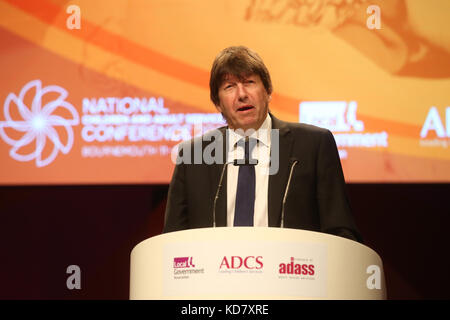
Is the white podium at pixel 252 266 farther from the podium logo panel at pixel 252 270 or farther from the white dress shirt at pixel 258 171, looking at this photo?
the white dress shirt at pixel 258 171

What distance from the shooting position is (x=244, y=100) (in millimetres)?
2615

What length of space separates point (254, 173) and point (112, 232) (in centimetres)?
172

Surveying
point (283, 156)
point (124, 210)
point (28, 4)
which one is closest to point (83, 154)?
point (124, 210)

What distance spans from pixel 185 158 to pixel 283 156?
366 mm

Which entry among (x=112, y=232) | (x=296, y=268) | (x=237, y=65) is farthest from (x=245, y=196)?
(x=112, y=232)

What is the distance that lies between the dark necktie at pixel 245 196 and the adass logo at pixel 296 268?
49 centimetres

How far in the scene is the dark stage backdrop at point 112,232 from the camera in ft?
12.8

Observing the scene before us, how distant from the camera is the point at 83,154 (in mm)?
3695

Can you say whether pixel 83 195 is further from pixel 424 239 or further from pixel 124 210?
pixel 424 239

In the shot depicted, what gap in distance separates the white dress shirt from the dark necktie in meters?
0.01

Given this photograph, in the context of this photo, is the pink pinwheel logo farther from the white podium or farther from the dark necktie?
the white podium

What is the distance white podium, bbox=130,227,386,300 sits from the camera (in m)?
1.90
